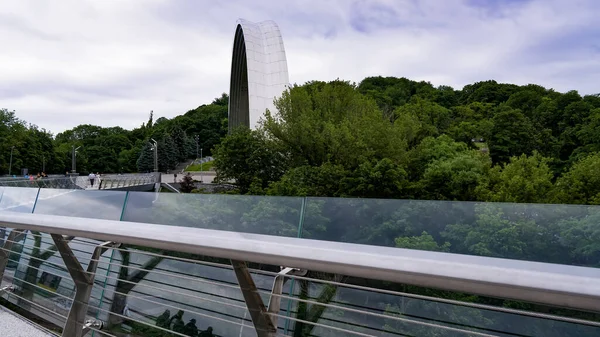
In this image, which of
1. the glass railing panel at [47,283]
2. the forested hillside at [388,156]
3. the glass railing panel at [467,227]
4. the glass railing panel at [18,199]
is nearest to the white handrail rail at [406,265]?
the glass railing panel at [47,283]

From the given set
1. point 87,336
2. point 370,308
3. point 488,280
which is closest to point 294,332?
point 370,308

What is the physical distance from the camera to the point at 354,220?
274 centimetres

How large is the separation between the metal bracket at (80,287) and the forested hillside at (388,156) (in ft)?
79.1

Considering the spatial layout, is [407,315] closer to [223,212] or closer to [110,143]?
[223,212]

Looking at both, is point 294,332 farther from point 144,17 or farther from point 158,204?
point 144,17

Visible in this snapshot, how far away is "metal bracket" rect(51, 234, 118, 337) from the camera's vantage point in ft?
7.01

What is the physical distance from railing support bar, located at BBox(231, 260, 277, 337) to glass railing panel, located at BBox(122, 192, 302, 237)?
1.25 metres

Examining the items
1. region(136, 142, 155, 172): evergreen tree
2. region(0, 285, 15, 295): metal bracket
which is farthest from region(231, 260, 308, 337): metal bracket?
region(136, 142, 155, 172): evergreen tree

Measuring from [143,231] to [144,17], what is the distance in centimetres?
2372

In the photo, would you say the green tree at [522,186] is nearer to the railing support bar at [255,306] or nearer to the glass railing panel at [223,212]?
the glass railing panel at [223,212]

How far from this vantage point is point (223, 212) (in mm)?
3102

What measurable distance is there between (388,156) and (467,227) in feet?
95.6

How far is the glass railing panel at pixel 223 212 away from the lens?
2.87 metres

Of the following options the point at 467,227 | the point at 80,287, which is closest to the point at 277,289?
the point at 80,287
